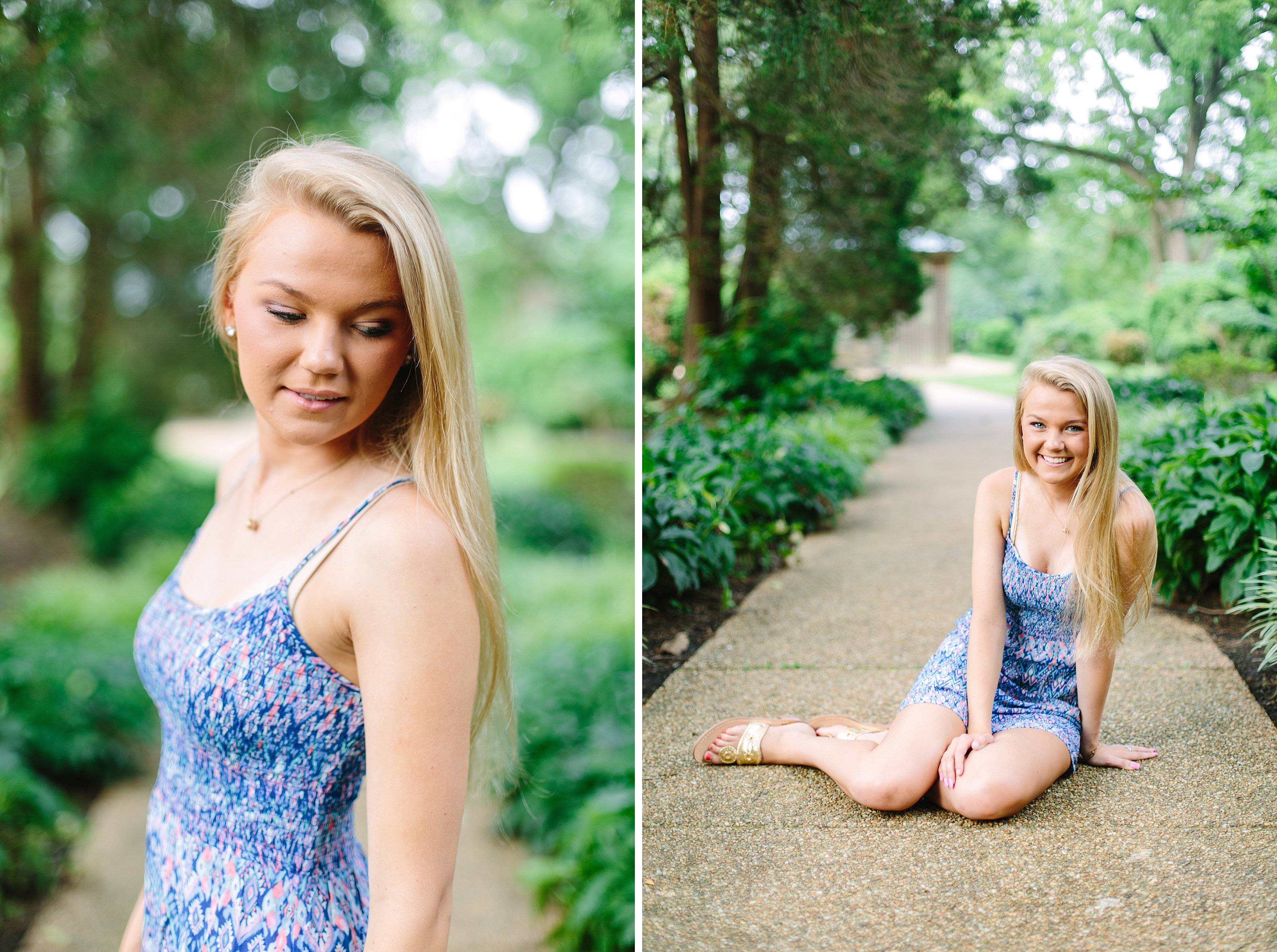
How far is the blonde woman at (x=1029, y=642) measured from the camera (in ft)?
5.00

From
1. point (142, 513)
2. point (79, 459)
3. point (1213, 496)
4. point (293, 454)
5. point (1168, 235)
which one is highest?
point (1168, 235)

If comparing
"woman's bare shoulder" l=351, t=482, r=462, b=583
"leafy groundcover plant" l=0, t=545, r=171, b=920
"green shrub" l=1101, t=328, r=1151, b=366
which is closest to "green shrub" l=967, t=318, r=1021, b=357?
"green shrub" l=1101, t=328, r=1151, b=366

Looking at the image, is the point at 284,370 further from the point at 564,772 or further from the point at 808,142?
the point at 564,772

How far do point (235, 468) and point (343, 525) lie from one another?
0.67 m

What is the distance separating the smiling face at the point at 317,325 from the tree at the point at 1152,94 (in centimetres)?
122

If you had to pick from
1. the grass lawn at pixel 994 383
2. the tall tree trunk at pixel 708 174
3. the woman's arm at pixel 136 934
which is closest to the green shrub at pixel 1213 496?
the grass lawn at pixel 994 383

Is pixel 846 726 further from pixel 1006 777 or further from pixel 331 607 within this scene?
pixel 331 607

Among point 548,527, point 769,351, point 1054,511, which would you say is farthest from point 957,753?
point 548,527

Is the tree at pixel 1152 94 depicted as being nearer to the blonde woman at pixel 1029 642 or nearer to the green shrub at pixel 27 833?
the blonde woman at pixel 1029 642

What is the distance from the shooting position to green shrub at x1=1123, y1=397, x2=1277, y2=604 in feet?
5.16

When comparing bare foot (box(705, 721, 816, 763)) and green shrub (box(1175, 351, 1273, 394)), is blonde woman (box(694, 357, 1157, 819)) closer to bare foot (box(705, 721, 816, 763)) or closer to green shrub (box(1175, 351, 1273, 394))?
Result: bare foot (box(705, 721, 816, 763))

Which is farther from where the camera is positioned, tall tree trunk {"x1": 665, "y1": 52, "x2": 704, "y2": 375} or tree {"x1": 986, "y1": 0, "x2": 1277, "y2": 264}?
tall tree trunk {"x1": 665, "y1": 52, "x2": 704, "y2": 375}

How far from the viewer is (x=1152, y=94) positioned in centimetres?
162

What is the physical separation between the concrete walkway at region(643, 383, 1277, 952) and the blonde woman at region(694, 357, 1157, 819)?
40 millimetres
